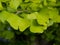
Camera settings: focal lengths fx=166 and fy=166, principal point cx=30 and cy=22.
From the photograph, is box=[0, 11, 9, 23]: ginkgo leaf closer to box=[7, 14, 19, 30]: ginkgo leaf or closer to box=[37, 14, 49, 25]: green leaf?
box=[7, 14, 19, 30]: ginkgo leaf

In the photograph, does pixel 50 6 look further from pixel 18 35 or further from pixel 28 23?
pixel 18 35

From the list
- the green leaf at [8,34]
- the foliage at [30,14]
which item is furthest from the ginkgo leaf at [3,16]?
the green leaf at [8,34]

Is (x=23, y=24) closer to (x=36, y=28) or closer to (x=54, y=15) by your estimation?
(x=36, y=28)

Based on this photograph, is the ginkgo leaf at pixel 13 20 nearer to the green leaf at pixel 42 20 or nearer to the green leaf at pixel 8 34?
the green leaf at pixel 42 20

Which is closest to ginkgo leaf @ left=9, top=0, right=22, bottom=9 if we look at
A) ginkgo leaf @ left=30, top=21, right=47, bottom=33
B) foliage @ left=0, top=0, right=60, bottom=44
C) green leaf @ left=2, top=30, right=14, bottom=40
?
foliage @ left=0, top=0, right=60, bottom=44

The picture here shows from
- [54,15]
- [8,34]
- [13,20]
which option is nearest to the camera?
[13,20]

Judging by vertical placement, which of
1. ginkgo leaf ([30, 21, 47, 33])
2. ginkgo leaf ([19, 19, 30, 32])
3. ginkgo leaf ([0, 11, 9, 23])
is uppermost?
ginkgo leaf ([0, 11, 9, 23])

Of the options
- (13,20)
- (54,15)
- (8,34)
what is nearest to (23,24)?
(13,20)

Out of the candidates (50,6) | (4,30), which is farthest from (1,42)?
(50,6)

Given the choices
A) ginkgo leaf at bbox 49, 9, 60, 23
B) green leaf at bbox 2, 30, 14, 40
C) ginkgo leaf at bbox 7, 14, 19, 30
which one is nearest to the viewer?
ginkgo leaf at bbox 7, 14, 19, 30

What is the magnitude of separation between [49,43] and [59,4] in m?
0.54

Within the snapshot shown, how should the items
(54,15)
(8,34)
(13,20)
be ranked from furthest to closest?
(8,34) < (54,15) < (13,20)

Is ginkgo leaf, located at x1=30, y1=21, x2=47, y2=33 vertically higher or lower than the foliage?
lower

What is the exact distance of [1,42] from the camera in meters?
1.40
